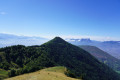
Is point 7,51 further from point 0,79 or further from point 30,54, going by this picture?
point 0,79

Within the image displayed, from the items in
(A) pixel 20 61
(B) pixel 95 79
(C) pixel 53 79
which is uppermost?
(C) pixel 53 79

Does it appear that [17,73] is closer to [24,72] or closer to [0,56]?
[24,72]

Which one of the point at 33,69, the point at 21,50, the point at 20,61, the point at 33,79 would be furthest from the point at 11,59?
the point at 33,79

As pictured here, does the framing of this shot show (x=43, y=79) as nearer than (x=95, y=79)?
Yes

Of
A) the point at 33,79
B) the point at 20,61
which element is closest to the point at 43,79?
the point at 33,79

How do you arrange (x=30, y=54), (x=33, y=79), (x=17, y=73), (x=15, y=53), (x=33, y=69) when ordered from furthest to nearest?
1. (x=30, y=54)
2. (x=15, y=53)
3. (x=33, y=69)
4. (x=17, y=73)
5. (x=33, y=79)

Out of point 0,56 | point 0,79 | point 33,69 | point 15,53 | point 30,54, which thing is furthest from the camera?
point 30,54

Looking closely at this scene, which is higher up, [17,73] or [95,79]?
[17,73]

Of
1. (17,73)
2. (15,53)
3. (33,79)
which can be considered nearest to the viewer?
(33,79)

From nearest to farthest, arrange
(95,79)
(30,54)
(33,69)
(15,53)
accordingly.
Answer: (33,69), (15,53), (30,54), (95,79)
